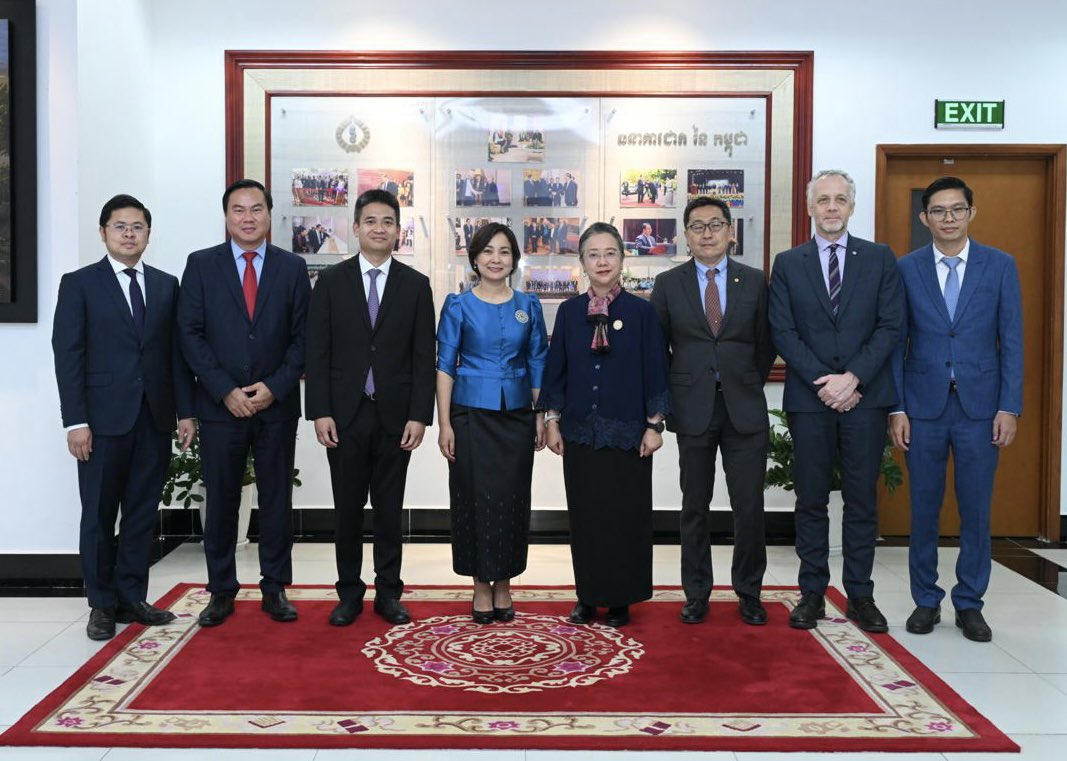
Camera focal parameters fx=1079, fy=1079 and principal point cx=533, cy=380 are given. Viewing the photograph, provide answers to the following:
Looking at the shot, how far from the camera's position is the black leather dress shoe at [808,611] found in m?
4.21

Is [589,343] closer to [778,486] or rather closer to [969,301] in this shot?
[969,301]

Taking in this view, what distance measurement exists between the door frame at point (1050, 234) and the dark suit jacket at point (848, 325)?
1.97 meters

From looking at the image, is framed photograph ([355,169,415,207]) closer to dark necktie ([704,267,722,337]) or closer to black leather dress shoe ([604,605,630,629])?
dark necktie ([704,267,722,337])

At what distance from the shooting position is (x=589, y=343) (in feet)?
13.5

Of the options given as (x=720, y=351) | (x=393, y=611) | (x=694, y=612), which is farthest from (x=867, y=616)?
(x=393, y=611)

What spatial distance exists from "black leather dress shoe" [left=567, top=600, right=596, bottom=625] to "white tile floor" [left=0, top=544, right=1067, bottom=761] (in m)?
0.73

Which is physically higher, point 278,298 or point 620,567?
point 278,298

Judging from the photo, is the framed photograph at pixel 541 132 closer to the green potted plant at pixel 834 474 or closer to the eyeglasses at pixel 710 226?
the green potted plant at pixel 834 474

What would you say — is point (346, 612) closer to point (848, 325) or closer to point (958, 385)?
point (848, 325)

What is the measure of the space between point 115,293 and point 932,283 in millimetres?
3141

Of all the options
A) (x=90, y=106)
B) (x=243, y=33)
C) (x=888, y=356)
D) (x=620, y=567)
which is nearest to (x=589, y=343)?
(x=620, y=567)

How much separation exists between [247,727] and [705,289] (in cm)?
233

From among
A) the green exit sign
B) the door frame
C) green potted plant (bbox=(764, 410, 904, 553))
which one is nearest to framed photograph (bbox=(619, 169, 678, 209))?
the door frame

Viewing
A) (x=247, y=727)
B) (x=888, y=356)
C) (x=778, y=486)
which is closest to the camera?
(x=247, y=727)
